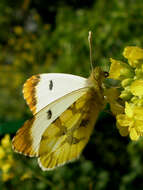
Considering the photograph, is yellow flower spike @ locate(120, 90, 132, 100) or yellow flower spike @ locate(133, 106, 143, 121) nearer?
yellow flower spike @ locate(133, 106, 143, 121)

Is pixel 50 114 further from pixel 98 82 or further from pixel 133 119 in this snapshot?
pixel 133 119

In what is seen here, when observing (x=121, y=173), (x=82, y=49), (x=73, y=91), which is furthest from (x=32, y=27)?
(x=73, y=91)

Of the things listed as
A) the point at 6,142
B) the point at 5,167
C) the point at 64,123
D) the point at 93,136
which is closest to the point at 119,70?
the point at 64,123

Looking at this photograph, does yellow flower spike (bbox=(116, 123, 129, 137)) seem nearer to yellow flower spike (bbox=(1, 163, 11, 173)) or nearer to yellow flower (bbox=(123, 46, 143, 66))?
yellow flower (bbox=(123, 46, 143, 66))

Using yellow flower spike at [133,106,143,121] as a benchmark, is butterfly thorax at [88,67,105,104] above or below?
above

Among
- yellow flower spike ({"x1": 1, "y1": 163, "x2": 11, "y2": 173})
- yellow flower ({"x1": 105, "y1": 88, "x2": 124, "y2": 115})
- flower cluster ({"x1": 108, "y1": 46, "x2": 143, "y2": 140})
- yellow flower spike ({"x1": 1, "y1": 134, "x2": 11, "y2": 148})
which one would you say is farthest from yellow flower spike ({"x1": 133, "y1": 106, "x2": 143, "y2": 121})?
yellow flower spike ({"x1": 1, "y1": 163, "x2": 11, "y2": 173})

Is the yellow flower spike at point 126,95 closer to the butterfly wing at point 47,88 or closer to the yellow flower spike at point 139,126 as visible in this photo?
the yellow flower spike at point 139,126

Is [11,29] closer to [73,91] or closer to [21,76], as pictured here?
[21,76]
